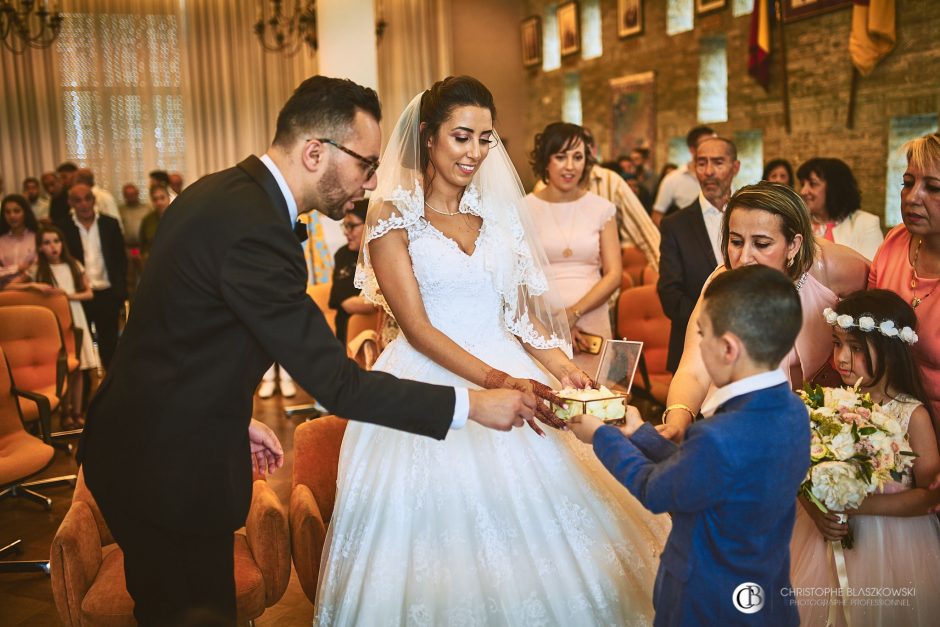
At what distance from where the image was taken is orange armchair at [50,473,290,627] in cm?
271

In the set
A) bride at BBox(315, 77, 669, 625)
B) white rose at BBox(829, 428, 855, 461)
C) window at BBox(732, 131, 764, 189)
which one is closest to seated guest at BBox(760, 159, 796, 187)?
window at BBox(732, 131, 764, 189)

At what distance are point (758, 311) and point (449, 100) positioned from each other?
4.66 feet

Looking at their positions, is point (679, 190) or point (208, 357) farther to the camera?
point (679, 190)

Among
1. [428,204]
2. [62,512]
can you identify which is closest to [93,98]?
[62,512]

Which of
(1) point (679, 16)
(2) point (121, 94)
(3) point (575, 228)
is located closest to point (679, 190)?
(3) point (575, 228)

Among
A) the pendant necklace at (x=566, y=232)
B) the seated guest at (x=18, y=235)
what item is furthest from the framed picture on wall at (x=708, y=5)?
the seated guest at (x=18, y=235)

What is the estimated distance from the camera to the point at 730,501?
1970 mm

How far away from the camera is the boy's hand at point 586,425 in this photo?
228 cm

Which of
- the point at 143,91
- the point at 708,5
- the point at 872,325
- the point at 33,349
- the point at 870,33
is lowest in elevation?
the point at 33,349

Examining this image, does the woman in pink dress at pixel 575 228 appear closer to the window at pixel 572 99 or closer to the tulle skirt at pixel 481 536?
the tulle skirt at pixel 481 536

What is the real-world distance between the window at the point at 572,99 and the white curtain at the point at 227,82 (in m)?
4.74

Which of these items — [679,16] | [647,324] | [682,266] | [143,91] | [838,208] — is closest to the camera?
[682,266]

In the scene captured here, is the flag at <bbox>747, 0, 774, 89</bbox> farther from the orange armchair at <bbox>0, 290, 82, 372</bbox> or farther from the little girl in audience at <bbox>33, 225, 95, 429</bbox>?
the orange armchair at <bbox>0, 290, 82, 372</bbox>

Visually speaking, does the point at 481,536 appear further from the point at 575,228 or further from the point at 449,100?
the point at 575,228
